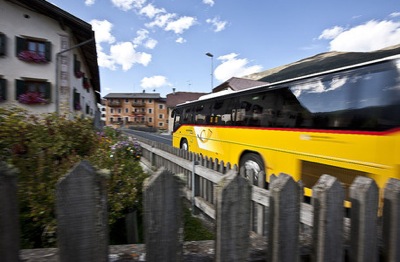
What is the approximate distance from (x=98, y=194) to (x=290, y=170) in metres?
5.16

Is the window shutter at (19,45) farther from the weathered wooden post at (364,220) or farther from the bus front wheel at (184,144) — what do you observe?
the weathered wooden post at (364,220)

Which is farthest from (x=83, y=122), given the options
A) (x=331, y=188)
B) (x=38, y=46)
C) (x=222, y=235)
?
(x=38, y=46)

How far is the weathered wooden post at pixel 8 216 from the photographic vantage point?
917 mm

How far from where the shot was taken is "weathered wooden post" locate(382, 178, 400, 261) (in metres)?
1.32

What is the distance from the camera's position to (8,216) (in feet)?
3.08

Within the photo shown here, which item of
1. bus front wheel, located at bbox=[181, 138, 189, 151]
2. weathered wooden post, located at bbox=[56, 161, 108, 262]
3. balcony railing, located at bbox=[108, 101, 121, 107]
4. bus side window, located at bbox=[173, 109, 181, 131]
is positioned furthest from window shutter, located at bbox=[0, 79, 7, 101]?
balcony railing, located at bbox=[108, 101, 121, 107]

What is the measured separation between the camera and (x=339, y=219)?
4.17 ft

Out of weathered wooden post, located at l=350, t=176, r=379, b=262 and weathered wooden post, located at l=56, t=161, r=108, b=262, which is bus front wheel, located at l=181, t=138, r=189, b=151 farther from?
weathered wooden post, located at l=56, t=161, r=108, b=262

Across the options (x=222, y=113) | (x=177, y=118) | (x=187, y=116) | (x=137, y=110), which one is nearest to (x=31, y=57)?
(x=177, y=118)

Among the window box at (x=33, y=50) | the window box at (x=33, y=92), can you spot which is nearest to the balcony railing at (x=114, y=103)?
the window box at (x=33, y=50)

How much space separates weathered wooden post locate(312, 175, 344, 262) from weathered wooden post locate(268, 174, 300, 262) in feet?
0.44

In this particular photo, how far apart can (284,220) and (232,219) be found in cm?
32

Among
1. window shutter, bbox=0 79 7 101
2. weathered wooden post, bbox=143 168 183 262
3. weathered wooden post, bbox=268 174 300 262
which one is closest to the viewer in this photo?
weathered wooden post, bbox=143 168 183 262

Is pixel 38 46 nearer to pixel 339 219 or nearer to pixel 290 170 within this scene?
pixel 290 170
